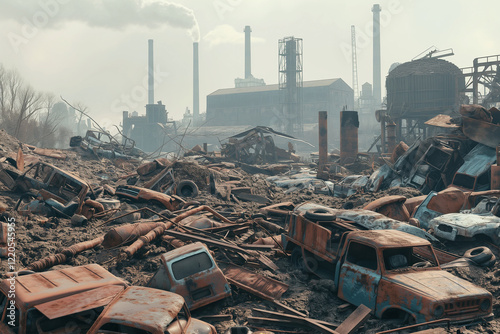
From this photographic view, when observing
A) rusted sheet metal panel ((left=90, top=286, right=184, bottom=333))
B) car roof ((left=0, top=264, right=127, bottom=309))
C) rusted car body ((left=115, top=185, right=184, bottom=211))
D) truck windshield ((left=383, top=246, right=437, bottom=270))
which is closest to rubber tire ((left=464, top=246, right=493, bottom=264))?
truck windshield ((left=383, top=246, right=437, bottom=270))

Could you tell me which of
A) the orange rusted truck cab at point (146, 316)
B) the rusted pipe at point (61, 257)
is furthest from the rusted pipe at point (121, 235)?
the orange rusted truck cab at point (146, 316)

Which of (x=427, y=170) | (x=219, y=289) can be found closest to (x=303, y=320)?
(x=219, y=289)

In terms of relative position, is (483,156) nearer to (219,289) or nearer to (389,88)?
(219,289)

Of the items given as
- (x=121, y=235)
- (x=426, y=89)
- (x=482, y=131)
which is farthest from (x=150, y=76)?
(x=121, y=235)

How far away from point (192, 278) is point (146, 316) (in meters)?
2.07

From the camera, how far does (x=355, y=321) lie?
5762mm

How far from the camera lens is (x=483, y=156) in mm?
15453

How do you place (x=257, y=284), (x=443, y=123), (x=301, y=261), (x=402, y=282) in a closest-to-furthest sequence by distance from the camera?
(x=402, y=282), (x=257, y=284), (x=301, y=261), (x=443, y=123)

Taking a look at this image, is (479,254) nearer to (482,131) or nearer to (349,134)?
(482,131)

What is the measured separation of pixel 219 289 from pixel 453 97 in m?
38.8

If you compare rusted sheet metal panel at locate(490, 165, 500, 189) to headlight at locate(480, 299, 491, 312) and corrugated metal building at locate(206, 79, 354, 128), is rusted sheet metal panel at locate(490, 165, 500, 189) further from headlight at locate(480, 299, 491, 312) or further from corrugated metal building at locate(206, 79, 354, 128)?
corrugated metal building at locate(206, 79, 354, 128)

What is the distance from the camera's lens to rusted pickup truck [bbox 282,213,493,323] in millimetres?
5547

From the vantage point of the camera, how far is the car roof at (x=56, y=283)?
5.05m

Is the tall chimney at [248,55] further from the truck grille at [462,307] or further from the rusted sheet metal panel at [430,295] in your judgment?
the truck grille at [462,307]
